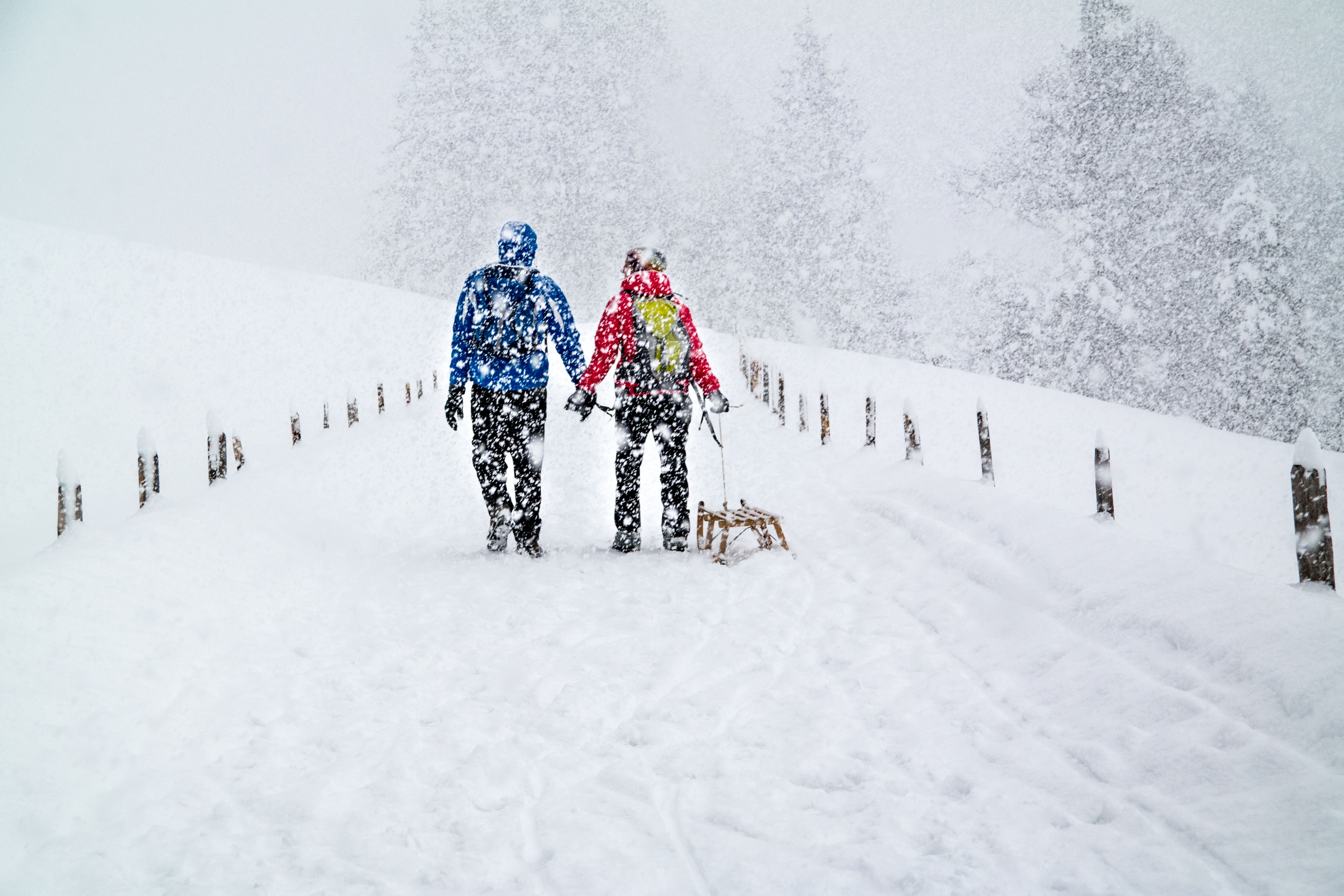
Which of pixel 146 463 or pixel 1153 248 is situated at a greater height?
pixel 1153 248

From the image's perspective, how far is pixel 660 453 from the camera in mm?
5688

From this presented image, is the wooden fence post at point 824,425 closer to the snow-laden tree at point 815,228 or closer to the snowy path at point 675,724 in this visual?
the snowy path at point 675,724

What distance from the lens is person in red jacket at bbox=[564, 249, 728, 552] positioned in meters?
5.51

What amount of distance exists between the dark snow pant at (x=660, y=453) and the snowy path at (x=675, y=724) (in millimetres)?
474

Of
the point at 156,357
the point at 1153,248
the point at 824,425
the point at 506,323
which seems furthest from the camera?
the point at 1153,248

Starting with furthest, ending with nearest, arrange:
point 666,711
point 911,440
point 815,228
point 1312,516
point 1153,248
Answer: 1. point 815,228
2. point 1153,248
3. point 911,440
4. point 1312,516
5. point 666,711

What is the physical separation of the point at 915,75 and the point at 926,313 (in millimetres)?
59501

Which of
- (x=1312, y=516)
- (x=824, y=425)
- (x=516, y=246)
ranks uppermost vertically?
(x=516, y=246)

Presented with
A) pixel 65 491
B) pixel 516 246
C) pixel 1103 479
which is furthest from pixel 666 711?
pixel 65 491

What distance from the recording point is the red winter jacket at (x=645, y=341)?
5.50 meters

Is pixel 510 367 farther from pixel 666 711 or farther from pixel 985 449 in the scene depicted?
A: pixel 985 449

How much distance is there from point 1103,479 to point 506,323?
4.30m

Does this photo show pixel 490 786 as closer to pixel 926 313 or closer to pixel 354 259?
pixel 926 313

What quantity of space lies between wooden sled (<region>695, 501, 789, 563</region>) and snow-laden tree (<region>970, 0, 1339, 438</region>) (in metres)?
22.8
